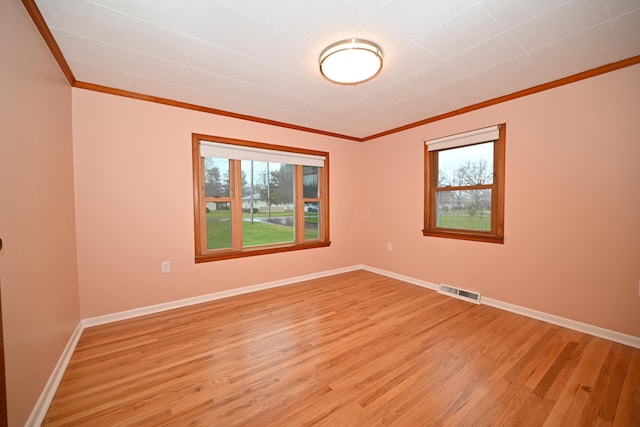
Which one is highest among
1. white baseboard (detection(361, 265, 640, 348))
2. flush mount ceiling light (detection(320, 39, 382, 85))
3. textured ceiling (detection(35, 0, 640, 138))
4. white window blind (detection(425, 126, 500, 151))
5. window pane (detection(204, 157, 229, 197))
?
textured ceiling (detection(35, 0, 640, 138))

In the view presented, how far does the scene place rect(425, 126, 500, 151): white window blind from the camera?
2.92 meters

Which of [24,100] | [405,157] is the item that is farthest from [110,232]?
[405,157]

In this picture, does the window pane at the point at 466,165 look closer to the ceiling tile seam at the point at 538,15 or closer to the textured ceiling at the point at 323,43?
the textured ceiling at the point at 323,43

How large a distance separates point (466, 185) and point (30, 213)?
4174 millimetres

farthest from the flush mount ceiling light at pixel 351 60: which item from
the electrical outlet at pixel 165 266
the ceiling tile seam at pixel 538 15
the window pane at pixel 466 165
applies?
the electrical outlet at pixel 165 266

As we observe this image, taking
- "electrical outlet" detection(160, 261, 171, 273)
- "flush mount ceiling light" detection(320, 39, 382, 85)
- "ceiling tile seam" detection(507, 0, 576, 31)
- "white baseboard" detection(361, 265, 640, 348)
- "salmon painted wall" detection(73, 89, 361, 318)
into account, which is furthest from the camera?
"electrical outlet" detection(160, 261, 171, 273)

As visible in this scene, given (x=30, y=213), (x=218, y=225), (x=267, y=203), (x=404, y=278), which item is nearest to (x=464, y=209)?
(x=404, y=278)

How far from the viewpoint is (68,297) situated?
2111mm

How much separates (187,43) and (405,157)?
3174mm

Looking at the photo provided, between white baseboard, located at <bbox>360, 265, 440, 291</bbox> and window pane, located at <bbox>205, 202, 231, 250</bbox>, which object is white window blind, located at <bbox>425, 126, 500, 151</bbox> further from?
window pane, located at <bbox>205, 202, 231, 250</bbox>

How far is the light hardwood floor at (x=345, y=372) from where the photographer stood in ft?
4.70

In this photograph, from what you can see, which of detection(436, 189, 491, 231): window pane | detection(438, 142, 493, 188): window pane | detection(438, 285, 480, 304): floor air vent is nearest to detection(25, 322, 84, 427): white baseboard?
detection(438, 285, 480, 304): floor air vent

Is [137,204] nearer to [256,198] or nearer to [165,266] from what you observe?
[165,266]

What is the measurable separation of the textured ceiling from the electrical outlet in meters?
1.92
